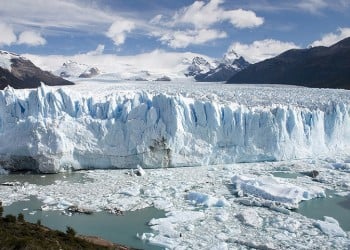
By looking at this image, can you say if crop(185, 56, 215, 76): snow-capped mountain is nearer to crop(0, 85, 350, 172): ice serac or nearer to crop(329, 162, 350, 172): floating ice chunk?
crop(0, 85, 350, 172): ice serac

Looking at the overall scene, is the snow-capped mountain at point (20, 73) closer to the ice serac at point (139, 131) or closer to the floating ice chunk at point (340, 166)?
the ice serac at point (139, 131)

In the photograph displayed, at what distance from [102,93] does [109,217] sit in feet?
36.3

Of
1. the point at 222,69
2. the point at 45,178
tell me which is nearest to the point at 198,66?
the point at 222,69

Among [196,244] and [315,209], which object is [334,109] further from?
[196,244]

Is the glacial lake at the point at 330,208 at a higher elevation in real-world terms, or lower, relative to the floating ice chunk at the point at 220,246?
lower

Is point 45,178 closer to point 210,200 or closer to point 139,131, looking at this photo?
point 139,131

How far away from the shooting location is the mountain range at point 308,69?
47.2 meters

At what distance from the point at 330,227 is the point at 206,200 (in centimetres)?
323

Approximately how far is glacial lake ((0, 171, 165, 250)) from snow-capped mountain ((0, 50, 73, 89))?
40741mm

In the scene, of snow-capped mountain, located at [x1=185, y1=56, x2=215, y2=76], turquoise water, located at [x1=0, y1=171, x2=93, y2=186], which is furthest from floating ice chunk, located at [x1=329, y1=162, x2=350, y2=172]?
snow-capped mountain, located at [x1=185, y1=56, x2=215, y2=76]

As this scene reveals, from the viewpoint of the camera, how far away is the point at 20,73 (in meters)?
59.6

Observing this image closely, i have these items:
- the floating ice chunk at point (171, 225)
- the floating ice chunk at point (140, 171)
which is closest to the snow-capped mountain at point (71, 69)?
the floating ice chunk at point (140, 171)

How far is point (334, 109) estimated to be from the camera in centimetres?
1873

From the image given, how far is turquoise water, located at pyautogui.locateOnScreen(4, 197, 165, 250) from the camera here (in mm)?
9902
